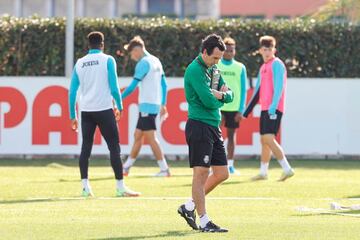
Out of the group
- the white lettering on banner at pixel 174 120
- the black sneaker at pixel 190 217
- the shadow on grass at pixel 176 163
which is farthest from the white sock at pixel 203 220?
the white lettering on banner at pixel 174 120

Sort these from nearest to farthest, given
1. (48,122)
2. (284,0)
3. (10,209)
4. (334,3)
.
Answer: (10,209), (48,122), (334,3), (284,0)

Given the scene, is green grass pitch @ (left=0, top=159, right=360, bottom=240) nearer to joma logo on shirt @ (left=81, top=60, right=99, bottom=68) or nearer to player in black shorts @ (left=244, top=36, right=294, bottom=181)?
player in black shorts @ (left=244, top=36, right=294, bottom=181)

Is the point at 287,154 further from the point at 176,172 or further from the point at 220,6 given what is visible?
the point at 220,6

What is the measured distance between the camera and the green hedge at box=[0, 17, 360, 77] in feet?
77.5

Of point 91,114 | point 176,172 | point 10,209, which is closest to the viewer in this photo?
point 10,209

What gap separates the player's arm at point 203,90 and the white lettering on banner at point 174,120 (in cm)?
1078

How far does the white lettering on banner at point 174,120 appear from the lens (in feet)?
73.6

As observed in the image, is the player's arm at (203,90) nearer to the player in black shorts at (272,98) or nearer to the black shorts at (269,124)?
the player in black shorts at (272,98)

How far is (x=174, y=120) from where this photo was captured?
22.6m

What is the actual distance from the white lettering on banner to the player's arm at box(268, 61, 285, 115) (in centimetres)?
509

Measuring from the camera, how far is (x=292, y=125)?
75.4 feet

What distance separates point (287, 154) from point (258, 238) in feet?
40.6

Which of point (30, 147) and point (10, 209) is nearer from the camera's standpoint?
point (10, 209)

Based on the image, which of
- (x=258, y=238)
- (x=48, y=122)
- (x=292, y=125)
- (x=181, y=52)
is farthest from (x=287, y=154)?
(x=258, y=238)
